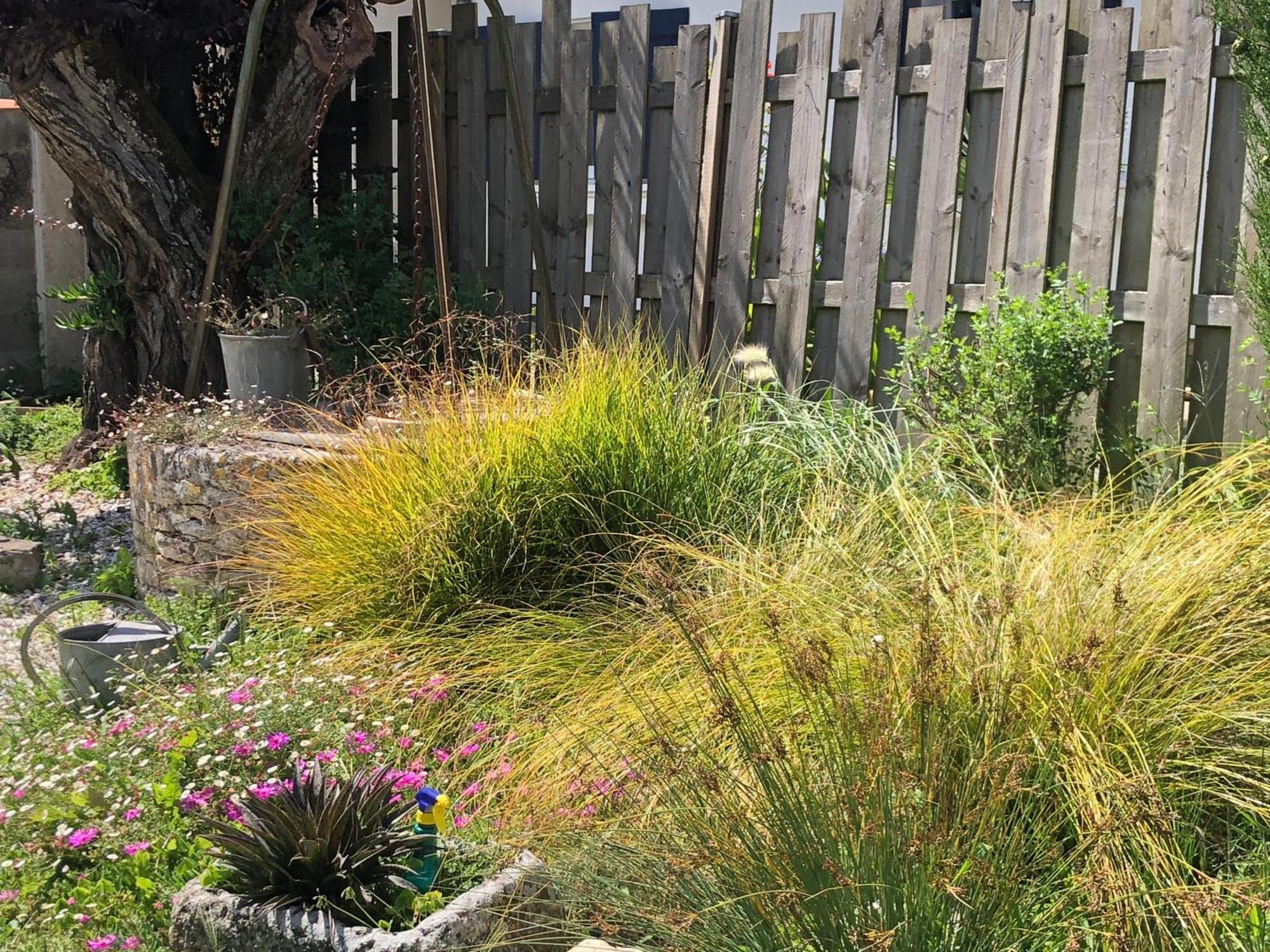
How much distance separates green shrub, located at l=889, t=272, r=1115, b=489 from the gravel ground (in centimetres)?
350

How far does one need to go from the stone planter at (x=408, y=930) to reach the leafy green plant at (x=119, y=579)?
10.7 feet

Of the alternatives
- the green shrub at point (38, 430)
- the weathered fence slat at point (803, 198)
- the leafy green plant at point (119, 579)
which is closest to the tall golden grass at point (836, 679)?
the weathered fence slat at point (803, 198)

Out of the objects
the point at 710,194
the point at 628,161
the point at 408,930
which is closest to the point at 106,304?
the point at 628,161

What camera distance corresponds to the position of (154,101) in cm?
691

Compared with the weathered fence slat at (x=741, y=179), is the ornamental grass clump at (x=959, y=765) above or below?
below

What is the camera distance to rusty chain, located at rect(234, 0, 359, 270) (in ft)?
21.5

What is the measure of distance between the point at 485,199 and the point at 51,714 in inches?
156

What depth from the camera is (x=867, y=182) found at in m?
5.36

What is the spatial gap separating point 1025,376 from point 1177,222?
2.56ft

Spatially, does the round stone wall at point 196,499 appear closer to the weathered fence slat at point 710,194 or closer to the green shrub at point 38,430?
the weathered fence slat at point 710,194

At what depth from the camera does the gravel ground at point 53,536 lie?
17.4 feet

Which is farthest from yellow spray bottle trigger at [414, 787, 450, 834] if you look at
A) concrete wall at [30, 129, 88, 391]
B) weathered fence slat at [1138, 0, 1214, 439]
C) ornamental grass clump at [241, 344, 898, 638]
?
concrete wall at [30, 129, 88, 391]

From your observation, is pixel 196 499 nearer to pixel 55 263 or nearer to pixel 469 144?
pixel 469 144

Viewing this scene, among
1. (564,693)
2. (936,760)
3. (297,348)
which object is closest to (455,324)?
(297,348)
